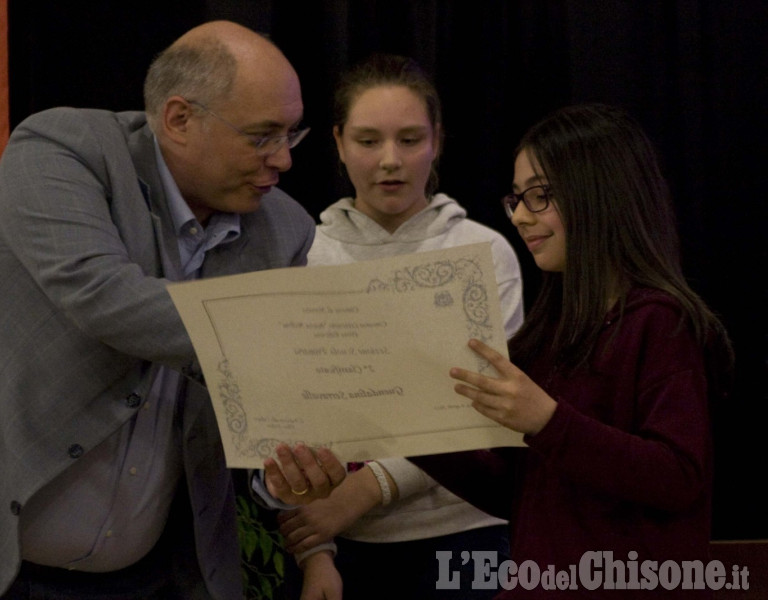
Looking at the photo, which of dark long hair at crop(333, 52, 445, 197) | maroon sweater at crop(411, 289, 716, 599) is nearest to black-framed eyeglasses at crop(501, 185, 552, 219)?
maroon sweater at crop(411, 289, 716, 599)

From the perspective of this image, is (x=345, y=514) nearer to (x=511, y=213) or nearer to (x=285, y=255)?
(x=285, y=255)

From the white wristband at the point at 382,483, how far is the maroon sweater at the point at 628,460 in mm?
419

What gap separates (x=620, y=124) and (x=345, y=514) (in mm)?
936

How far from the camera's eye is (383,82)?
2.30 metres

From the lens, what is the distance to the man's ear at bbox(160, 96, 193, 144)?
1884mm

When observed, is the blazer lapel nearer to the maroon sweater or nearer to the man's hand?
the man's hand

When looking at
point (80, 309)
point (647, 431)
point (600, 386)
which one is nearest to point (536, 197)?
point (600, 386)

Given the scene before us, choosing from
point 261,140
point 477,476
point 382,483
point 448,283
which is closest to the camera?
point 448,283

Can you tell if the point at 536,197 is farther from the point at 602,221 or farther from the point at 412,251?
the point at 412,251

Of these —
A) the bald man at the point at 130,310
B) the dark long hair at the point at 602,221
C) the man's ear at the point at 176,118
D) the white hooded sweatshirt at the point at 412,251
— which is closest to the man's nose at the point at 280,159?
the bald man at the point at 130,310

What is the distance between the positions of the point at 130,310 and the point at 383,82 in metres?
0.99

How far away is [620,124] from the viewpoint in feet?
5.74

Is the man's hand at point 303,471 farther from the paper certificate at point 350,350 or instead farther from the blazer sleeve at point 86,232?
the blazer sleeve at point 86,232

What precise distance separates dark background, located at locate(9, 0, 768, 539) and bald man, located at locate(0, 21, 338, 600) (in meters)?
1.14
